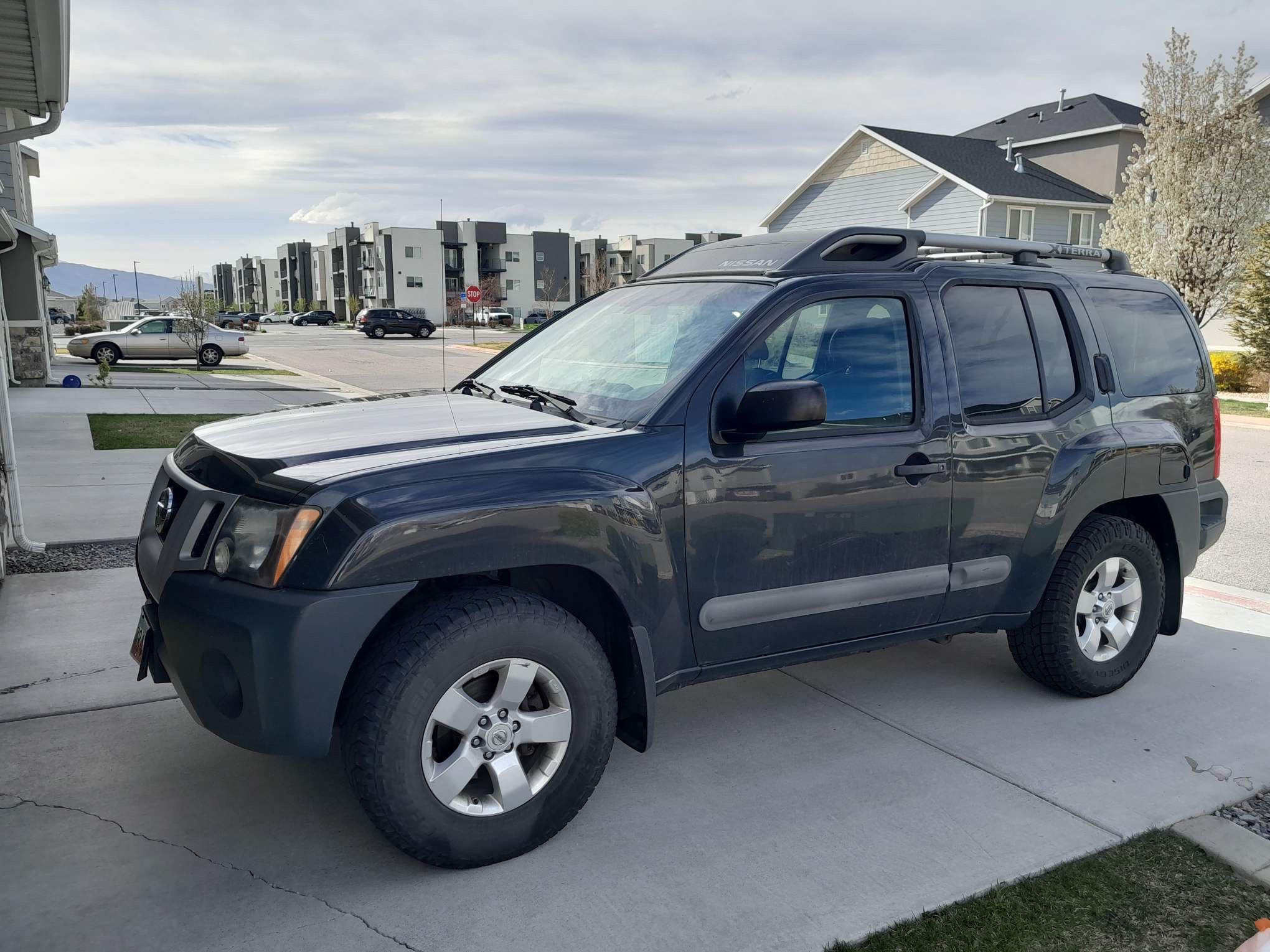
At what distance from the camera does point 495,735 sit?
306 centimetres

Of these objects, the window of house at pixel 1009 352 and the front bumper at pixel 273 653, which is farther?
the window of house at pixel 1009 352

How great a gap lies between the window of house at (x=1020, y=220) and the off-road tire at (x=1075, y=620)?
2877cm

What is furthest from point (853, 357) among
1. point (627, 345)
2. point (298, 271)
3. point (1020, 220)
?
point (298, 271)

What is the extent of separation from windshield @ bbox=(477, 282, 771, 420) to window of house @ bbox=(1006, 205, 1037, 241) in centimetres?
2954

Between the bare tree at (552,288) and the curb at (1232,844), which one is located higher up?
the bare tree at (552,288)

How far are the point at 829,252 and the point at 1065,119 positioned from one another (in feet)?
126

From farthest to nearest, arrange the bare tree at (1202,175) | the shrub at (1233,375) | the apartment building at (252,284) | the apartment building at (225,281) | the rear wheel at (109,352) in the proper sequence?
the apartment building at (225,281) → the apartment building at (252,284) → the rear wheel at (109,352) → the shrub at (1233,375) → the bare tree at (1202,175)

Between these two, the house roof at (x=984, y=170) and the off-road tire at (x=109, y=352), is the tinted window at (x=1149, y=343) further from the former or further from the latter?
the off-road tire at (x=109, y=352)

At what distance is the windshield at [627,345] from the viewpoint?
11.9 feet

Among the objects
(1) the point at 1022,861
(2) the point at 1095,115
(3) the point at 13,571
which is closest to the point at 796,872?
(1) the point at 1022,861

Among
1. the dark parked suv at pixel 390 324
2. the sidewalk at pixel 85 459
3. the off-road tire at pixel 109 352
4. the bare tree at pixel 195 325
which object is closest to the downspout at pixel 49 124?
the sidewalk at pixel 85 459

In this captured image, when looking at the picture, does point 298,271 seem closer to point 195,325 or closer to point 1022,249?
point 195,325

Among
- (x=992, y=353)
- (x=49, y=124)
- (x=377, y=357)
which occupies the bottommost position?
(x=377, y=357)

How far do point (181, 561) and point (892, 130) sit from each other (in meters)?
33.1
